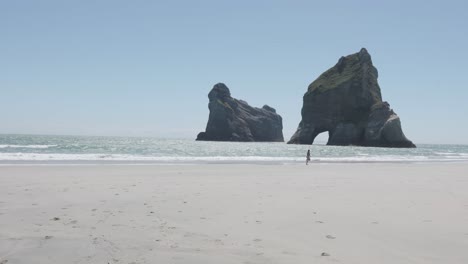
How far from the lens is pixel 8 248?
19.9ft

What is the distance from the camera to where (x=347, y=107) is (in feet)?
389

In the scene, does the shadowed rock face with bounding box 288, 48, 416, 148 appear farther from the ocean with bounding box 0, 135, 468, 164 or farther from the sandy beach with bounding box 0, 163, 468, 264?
the sandy beach with bounding box 0, 163, 468, 264

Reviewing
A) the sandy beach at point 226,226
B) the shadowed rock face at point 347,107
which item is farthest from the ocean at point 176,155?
the shadowed rock face at point 347,107

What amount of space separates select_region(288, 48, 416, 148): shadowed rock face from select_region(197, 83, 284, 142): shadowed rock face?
35.7m

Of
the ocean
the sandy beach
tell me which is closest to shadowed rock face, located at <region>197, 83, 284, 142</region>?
the ocean

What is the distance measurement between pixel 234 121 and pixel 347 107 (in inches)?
2050

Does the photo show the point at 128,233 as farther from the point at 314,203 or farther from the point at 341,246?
the point at 314,203

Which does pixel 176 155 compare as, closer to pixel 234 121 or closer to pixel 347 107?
pixel 347 107

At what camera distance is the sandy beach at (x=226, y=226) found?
5.98 meters

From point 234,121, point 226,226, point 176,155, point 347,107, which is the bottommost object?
point 226,226

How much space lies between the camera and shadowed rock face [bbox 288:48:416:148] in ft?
351

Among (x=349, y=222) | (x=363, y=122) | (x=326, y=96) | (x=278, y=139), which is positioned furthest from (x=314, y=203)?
(x=278, y=139)

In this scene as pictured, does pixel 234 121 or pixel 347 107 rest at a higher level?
pixel 347 107

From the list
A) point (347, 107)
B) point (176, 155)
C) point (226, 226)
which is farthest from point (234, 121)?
point (226, 226)
